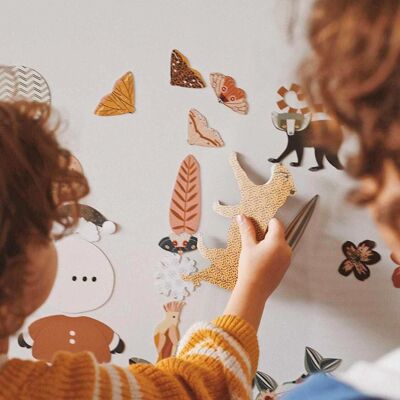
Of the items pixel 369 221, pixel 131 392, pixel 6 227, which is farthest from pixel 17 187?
pixel 369 221

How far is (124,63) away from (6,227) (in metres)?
0.28

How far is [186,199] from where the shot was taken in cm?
73

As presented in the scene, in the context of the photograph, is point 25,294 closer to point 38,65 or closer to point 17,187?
point 17,187

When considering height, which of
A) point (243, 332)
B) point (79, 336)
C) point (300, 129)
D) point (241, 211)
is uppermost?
point (300, 129)

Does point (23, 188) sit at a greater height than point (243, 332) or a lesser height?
greater

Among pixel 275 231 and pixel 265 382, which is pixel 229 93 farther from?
pixel 265 382

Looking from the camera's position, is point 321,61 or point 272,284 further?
point 272,284

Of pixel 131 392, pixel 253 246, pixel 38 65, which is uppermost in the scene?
pixel 38 65

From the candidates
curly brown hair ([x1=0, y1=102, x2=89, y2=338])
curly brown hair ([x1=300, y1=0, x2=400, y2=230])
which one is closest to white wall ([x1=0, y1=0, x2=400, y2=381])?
curly brown hair ([x1=0, y1=102, x2=89, y2=338])

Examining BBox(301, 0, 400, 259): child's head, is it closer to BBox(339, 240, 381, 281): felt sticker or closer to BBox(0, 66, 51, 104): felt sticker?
BBox(339, 240, 381, 281): felt sticker

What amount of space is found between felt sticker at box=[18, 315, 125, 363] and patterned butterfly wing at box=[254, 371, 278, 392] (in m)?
0.17

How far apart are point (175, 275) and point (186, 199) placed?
0.30 ft

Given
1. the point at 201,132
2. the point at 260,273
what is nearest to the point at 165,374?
the point at 260,273

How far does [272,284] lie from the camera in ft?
2.23
